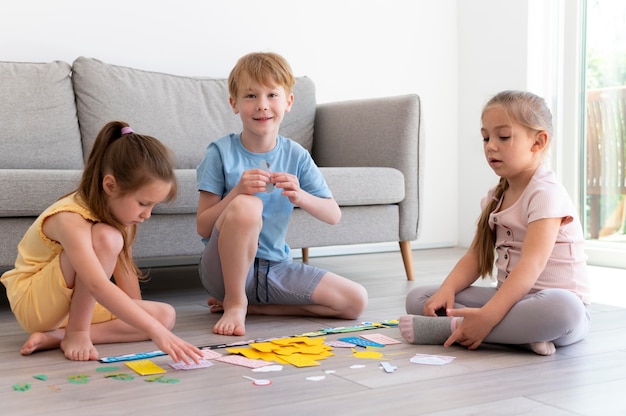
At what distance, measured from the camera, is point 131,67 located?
11.2 feet

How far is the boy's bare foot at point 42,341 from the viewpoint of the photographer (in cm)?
179

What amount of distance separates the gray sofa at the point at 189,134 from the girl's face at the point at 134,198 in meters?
0.71

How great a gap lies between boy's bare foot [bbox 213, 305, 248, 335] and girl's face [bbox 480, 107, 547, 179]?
0.77m

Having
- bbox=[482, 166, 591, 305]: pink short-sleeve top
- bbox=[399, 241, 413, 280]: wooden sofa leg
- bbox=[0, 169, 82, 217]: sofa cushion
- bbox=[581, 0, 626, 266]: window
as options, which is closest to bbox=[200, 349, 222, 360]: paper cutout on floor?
bbox=[482, 166, 591, 305]: pink short-sleeve top

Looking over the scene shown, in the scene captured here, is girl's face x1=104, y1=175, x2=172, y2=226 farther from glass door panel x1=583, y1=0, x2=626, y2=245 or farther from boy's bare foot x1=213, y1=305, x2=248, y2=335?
glass door panel x1=583, y1=0, x2=626, y2=245

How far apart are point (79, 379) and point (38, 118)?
5.23 feet

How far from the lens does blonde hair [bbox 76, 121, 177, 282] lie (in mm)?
1729

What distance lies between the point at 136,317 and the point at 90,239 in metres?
0.26

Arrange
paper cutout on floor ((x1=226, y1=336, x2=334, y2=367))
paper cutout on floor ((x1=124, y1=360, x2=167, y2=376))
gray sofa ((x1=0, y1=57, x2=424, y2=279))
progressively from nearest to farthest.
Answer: paper cutout on floor ((x1=124, y1=360, x2=167, y2=376)) → paper cutout on floor ((x1=226, y1=336, x2=334, y2=367)) → gray sofa ((x1=0, y1=57, x2=424, y2=279))

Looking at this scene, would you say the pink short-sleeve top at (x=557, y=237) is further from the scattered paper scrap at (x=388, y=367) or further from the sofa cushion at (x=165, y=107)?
the sofa cushion at (x=165, y=107)

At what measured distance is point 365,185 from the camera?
2885 mm

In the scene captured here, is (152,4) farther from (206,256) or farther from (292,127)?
(206,256)

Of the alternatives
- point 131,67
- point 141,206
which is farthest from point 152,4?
point 141,206

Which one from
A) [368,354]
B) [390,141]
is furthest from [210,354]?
[390,141]
